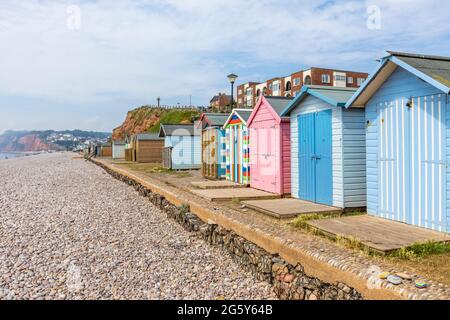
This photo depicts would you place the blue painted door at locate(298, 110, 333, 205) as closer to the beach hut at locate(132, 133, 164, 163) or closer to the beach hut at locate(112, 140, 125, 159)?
the beach hut at locate(132, 133, 164, 163)

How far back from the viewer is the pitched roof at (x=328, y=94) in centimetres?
885

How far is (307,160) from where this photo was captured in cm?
1007

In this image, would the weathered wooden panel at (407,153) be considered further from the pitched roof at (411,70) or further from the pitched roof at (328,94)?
the pitched roof at (328,94)

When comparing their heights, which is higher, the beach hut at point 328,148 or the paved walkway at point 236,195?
the beach hut at point 328,148

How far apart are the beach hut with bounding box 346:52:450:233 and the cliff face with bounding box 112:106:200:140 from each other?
82973 mm

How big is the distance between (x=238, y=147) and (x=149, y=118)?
324 ft

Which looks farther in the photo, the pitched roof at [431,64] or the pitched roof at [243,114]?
the pitched roof at [243,114]

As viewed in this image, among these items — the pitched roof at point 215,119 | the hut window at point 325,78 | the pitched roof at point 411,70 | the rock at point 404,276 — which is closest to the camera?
the rock at point 404,276

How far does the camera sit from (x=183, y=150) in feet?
82.9

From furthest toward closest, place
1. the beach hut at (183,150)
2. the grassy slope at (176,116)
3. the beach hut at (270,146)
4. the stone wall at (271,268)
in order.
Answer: the grassy slope at (176,116)
the beach hut at (183,150)
the beach hut at (270,146)
the stone wall at (271,268)

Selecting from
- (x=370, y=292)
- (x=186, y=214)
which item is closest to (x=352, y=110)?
(x=186, y=214)

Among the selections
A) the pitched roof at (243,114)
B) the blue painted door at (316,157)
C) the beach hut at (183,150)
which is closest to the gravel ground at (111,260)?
the blue painted door at (316,157)
